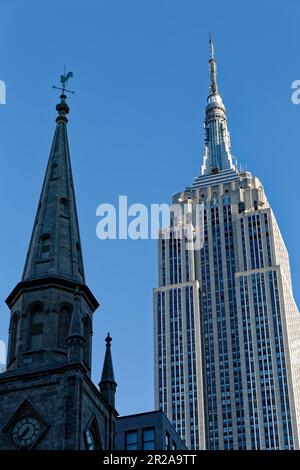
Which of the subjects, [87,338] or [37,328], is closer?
[37,328]

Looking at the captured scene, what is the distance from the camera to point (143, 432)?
88.9 metres

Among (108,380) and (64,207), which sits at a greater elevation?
(64,207)

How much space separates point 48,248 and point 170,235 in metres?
128

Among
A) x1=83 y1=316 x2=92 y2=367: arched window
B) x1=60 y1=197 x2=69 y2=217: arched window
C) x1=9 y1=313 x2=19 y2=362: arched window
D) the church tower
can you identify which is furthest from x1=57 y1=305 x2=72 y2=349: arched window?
x1=60 y1=197 x2=69 y2=217: arched window

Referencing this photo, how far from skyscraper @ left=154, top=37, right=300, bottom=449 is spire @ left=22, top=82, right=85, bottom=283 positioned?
322 feet

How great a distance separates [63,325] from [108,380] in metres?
4.91

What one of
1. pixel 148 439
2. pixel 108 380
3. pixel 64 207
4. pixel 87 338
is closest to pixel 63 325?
pixel 87 338

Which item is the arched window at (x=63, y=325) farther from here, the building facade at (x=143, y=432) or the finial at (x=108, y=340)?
the building facade at (x=143, y=432)

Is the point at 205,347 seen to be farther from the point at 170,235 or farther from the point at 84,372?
the point at 84,372

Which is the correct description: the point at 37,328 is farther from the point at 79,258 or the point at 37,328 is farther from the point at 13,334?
the point at 79,258

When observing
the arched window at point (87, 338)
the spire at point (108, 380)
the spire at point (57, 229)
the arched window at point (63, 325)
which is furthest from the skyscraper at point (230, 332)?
the arched window at point (63, 325)

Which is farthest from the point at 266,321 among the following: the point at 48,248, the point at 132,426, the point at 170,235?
the point at 48,248

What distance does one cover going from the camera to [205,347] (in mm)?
177125

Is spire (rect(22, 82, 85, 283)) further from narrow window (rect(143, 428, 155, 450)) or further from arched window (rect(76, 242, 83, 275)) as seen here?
narrow window (rect(143, 428, 155, 450))
